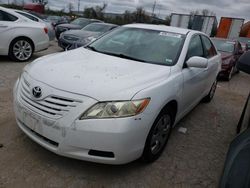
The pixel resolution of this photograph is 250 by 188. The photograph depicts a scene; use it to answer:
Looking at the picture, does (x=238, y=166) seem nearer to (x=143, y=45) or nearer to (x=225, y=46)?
(x=143, y=45)

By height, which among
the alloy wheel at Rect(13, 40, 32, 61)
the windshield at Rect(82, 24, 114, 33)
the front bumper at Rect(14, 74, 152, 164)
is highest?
the front bumper at Rect(14, 74, 152, 164)

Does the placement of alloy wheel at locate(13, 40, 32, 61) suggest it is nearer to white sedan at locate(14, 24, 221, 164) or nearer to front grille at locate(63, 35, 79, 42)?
front grille at locate(63, 35, 79, 42)

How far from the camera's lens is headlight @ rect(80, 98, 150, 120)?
2270 mm

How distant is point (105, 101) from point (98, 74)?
45 centimetres

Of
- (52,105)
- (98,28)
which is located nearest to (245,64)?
(52,105)

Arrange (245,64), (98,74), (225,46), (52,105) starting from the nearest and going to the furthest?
(245,64) < (52,105) < (98,74) < (225,46)

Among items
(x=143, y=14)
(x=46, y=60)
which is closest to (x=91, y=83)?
(x=46, y=60)

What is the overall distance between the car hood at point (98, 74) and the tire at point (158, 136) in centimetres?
42

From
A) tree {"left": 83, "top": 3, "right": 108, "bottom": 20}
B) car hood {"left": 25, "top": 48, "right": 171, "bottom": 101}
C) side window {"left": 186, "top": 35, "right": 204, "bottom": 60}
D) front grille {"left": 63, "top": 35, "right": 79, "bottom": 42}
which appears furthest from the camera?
tree {"left": 83, "top": 3, "right": 108, "bottom": 20}

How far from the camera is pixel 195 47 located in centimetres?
394

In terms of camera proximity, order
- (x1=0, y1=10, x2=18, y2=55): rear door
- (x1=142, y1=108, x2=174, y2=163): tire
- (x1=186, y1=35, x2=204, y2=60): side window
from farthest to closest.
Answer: (x1=0, y1=10, x2=18, y2=55): rear door < (x1=186, y1=35, x2=204, y2=60): side window < (x1=142, y1=108, x2=174, y2=163): tire

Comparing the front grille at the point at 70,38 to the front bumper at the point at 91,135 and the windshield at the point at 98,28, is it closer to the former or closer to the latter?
the windshield at the point at 98,28

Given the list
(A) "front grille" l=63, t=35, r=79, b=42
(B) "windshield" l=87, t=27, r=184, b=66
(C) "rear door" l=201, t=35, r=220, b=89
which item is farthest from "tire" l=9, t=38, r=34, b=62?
(C) "rear door" l=201, t=35, r=220, b=89

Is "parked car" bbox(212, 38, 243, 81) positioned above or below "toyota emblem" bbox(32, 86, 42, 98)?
below
